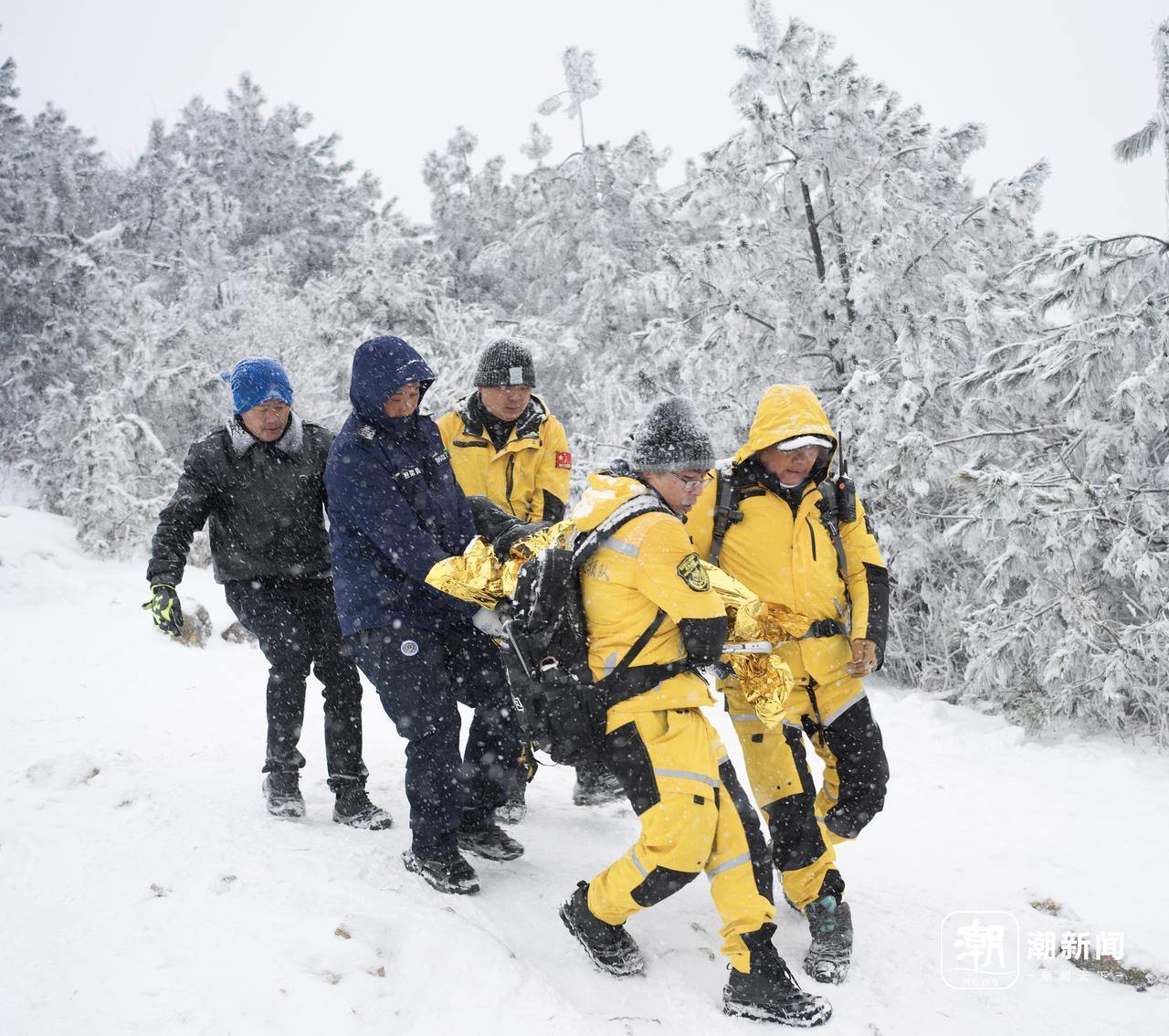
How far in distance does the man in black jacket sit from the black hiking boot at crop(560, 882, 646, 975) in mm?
1467

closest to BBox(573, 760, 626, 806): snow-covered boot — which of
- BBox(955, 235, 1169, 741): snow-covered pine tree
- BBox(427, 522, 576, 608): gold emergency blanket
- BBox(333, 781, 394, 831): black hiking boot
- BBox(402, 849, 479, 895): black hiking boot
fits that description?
BBox(333, 781, 394, 831): black hiking boot

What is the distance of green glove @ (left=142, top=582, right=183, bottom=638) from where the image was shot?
418cm

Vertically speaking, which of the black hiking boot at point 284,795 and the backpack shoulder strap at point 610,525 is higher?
the backpack shoulder strap at point 610,525

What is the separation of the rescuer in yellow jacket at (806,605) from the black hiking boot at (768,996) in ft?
2.02

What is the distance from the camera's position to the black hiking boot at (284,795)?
4.55 metres

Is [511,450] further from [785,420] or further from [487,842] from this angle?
[487,842]

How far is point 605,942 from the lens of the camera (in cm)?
340

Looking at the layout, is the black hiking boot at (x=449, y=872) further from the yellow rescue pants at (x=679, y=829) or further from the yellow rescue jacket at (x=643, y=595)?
the yellow rescue jacket at (x=643, y=595)

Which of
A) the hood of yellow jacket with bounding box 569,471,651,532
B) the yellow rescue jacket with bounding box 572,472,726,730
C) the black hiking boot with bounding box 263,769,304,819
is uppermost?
the hood of yellow jacket with bounding box 569,471,651,532

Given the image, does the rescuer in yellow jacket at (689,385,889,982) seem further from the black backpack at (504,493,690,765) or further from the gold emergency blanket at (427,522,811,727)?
the black backpack at (504,493,690,765)

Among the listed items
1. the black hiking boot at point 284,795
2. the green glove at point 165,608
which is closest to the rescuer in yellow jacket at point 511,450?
the black hiking boot at point 284,795

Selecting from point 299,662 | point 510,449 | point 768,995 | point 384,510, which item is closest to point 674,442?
point 384,510

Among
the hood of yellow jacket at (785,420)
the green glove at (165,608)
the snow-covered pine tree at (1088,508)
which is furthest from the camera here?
the snow-covered pine tree at (1088,508)

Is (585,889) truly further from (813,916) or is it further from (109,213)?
(109,213)
